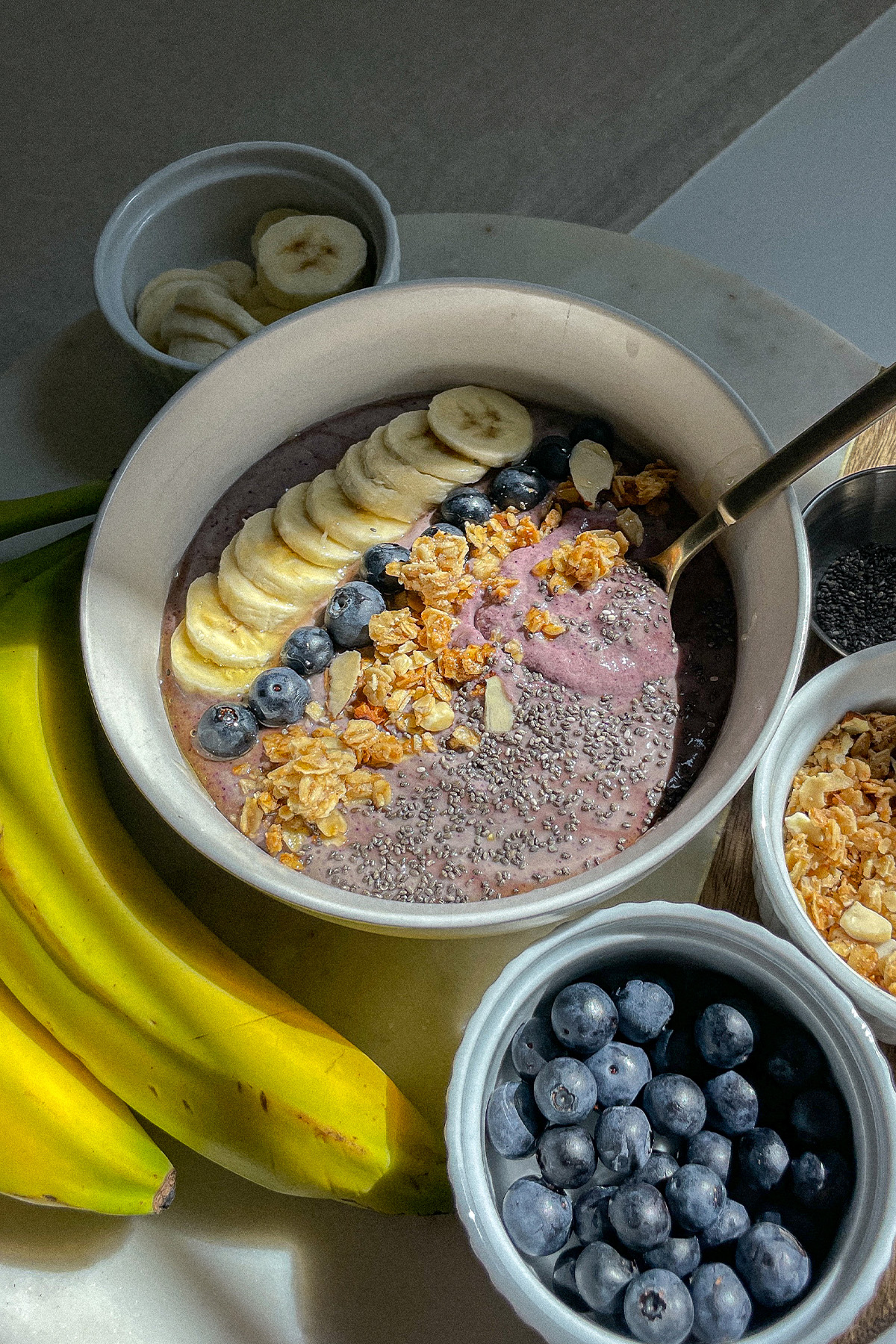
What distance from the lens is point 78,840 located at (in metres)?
1.11

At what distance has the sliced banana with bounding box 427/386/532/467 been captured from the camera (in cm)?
132

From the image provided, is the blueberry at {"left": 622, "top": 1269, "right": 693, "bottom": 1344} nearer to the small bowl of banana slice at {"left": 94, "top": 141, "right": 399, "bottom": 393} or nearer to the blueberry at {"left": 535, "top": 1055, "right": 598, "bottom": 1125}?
the blueberry at {"left": 535, "top": 1055, "right": 598, "bottom": 1125}

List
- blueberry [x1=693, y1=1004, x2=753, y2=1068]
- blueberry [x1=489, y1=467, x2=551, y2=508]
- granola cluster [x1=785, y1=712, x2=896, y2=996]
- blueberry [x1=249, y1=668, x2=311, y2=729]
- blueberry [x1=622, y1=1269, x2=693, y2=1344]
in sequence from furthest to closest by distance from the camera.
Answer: blueberry [x1=489, y1=467, x2=551, y2=508], blueberry [x1=249, y1=668, x2=311, y2=729], granola cluster [x1=785, y1=712, x2=896, y2=996], blueberry [x1=693, y1=1004, x2=753, y2=1068], blueberry [x1=622, y1=1269, x2=693, y2=1344]

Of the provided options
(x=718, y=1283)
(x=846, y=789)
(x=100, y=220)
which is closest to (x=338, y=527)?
(x=846, y=789)

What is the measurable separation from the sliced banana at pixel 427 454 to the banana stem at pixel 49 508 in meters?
0.34

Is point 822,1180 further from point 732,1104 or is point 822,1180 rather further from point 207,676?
point 207,676

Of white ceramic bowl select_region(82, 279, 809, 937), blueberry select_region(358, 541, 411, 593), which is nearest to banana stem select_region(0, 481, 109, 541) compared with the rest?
white ceramic bowl select_region(82, 279, 809, 937)

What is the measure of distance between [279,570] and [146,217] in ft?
1.95

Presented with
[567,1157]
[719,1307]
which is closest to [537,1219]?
[567,1157]

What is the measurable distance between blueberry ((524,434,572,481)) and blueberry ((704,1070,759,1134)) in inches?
27.1

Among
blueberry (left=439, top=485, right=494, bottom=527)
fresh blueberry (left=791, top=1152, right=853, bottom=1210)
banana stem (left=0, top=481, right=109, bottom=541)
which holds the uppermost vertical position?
blueberry (left=439, top=485, right=494, bottom=527)

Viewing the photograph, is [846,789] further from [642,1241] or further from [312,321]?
[312,321]

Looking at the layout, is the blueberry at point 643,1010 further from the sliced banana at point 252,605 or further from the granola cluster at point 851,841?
the sliced banana at point 252,605

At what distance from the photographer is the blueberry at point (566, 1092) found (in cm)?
95
